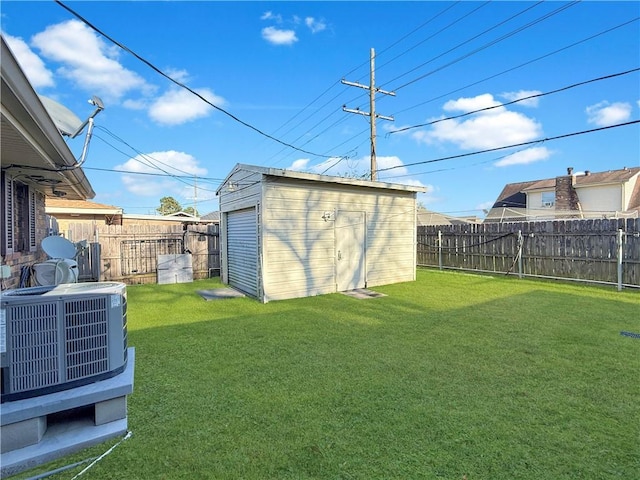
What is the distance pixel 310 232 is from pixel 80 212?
1501 centimetres

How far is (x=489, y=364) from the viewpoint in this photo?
364cm

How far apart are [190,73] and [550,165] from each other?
18.2 meters

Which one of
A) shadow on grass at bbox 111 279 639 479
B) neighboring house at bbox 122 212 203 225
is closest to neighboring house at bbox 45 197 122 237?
neighboring house at bbox 122 212 203 225

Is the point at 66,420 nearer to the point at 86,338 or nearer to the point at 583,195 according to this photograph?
the point at 86,338

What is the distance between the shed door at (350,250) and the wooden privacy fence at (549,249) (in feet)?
15.0

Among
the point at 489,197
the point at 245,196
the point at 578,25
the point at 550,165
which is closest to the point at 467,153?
the point at 578,25

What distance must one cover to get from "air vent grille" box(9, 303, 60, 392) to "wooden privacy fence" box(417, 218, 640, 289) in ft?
33.9

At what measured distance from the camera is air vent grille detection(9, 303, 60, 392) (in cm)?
215

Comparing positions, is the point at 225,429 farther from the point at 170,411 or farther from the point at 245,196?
the point at 245,196

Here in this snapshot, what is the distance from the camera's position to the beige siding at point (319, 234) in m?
7.39

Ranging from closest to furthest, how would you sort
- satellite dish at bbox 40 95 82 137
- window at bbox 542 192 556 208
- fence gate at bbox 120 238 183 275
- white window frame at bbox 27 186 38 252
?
satellite dish at bbox 40 95 82 137, white window frame at bbox 27 186 38 252, fence gate at bbox 120 238 183 275, window at bbox 542 192 556 208

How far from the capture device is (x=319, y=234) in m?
8.11

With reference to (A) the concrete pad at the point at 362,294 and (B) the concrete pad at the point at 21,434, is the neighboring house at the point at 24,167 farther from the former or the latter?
(A) the concrete pad at the point at 362,294

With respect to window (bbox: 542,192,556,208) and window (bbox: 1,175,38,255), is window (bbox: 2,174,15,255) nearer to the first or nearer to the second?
window (bbox: 1,175,38,255)
